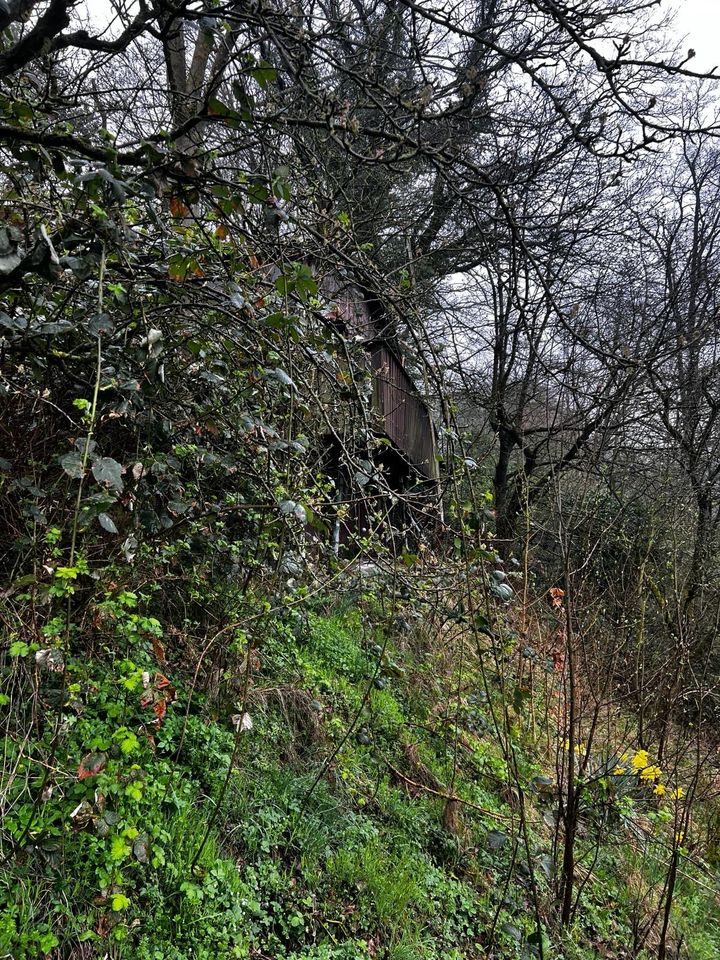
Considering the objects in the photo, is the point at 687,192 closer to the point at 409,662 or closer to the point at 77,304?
the point at 409,662

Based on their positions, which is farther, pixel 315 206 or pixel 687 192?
pixel 687 192

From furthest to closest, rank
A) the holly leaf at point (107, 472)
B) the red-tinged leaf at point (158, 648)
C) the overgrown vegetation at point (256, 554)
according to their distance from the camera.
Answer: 1. the red-tinged leaf at point (158, 648)
2. the overgrown vegetation at point (256, 554)
3. the holly leaf at point (107, 472)

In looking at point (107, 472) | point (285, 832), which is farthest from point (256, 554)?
point (285, 832)

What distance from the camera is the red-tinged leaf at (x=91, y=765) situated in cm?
192

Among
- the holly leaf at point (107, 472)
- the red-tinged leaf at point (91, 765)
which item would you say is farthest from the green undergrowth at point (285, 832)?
the holly leaf at point (107, 472)

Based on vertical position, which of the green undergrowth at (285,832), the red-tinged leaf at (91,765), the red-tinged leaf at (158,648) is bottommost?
the green undergrowth at (285,832)

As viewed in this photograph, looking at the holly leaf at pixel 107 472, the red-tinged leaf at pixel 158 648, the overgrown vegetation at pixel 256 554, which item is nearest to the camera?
the holly leaf at pixel 107 472

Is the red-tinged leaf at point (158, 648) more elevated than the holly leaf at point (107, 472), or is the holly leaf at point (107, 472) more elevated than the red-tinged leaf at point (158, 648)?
the holly leaf at point (107, 472)

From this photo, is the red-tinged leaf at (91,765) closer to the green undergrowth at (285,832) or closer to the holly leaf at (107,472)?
the green undergrowth at (285,832)

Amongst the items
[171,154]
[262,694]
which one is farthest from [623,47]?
[262,694]

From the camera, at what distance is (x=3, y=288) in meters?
1.70

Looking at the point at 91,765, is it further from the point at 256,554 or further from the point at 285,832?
the point at 285,832

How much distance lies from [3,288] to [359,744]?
10.2 feet

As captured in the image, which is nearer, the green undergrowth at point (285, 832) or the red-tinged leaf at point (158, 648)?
the green undergrowth at point (285, 832)
